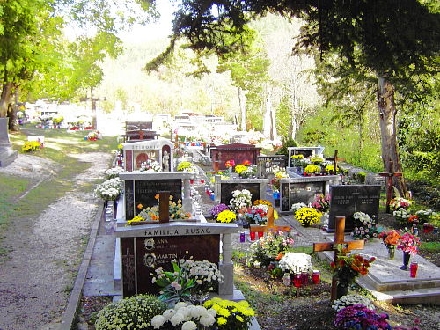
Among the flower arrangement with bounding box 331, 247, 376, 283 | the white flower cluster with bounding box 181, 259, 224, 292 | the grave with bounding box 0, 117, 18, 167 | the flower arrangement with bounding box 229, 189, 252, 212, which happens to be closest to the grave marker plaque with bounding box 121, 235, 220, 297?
the white flower cluster with bounding box 181, 259, 224, 292

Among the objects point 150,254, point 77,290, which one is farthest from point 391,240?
point 77,290

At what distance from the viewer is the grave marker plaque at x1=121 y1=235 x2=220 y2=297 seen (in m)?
7.94

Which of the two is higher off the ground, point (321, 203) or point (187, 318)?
point (187, 318)

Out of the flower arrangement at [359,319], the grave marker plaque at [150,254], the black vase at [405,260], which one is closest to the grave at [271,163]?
the black vase at [405,260]

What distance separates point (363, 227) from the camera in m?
12.2

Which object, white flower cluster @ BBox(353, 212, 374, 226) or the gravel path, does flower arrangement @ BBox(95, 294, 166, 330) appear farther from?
white flower cluster @ BBox(353, 212, 374, 226)

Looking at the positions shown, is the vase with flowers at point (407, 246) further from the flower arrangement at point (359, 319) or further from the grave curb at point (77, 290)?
the grave curb at point (77, 290)

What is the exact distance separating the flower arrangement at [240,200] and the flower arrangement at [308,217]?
177 cm

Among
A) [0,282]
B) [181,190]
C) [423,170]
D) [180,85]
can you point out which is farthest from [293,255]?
[180,85]

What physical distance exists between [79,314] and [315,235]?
7.07 metres

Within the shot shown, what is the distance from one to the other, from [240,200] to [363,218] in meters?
3.97

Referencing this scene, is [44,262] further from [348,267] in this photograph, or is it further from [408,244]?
[408,244]

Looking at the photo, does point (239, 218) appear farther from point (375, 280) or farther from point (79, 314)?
point (79, 314)

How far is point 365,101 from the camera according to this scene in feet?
61.1
